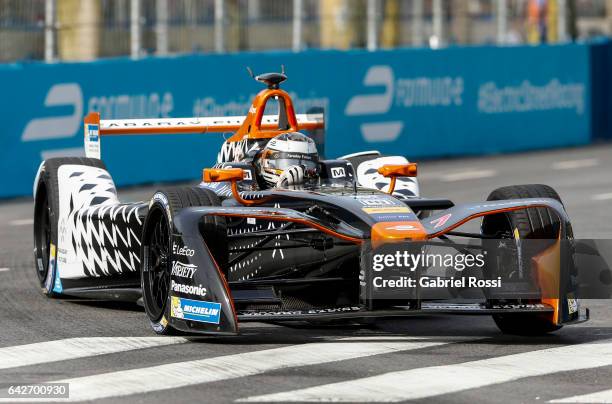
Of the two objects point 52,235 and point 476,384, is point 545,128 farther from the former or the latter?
point 476,384

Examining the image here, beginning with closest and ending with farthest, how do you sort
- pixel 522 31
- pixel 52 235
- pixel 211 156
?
1. pixel 52 235
2. pixel 211 156
3. pixel 522 31

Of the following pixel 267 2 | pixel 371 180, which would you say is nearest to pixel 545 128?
pixel 267 2

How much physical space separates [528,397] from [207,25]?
16662 mm

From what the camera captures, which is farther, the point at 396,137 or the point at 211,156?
the point at 396,137

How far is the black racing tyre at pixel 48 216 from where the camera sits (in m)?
11.2

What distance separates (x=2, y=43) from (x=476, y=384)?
14.2 meters

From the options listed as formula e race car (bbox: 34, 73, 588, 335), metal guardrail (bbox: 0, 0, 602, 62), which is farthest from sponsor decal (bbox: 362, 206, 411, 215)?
metal guardrail (bbox: 0, 0, 602, 62)

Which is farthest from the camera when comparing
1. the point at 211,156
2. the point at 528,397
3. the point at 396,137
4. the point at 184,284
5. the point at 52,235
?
the point at 396,137

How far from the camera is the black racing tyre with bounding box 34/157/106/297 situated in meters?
11.2

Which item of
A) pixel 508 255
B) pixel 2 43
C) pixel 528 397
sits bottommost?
pixel 528 397

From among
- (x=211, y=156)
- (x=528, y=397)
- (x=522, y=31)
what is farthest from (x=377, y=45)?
(x=522, y=31)

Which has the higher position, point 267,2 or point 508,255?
point 267,2

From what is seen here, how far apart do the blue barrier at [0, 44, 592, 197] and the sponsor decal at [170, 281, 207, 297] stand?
936cm

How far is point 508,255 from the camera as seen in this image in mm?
8883
